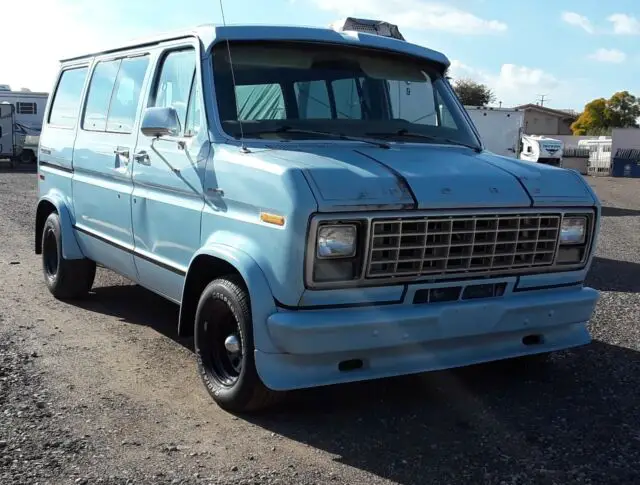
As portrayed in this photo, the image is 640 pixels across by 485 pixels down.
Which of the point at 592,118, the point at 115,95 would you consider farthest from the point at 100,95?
the point at 592,118

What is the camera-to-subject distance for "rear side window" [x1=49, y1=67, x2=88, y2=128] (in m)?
7.05

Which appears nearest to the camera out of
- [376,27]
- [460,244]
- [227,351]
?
[460,244]

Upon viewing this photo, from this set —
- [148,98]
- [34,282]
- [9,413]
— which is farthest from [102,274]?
[9,413]

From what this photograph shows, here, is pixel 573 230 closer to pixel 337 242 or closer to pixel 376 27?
pixel 337 242

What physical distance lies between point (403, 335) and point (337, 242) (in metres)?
0.62

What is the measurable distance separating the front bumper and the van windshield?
1.34 m

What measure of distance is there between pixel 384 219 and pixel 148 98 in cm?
242

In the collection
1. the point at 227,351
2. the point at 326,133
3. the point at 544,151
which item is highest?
the point at 326,133

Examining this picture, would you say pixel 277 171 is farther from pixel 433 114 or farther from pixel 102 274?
pixel 102 274

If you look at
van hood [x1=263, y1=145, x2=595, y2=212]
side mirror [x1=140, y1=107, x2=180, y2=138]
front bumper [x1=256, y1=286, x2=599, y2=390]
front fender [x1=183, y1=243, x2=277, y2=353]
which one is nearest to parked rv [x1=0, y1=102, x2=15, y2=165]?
side mirror [x1=140, y1=107, x2=180, y2=138]

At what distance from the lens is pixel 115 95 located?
243 inches

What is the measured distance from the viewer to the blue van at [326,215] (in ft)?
12.9

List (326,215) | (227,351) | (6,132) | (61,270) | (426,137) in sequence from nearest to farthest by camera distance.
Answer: (326,215), (227,351), (426,137), (61,270), (6,132)

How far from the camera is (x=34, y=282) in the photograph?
8.09 metres
